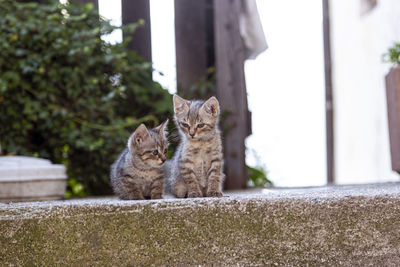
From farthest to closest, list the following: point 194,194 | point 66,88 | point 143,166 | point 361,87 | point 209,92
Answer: point 361,87
point 209,92
point 66,88
point 143,166
point 194,194

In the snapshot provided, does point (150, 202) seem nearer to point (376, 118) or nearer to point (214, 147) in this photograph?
point (214, 147)

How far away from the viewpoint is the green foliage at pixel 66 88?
13.5ft

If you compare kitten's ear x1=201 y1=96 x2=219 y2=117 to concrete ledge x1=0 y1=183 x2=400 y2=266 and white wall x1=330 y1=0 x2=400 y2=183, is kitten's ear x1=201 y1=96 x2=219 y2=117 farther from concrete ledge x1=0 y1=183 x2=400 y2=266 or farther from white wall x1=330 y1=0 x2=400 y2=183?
white wall x1=330 y1=0 x2=400 y2=183

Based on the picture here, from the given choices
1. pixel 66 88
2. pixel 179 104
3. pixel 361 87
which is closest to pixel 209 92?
pixel 66 88

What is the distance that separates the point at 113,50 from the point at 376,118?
466 cm

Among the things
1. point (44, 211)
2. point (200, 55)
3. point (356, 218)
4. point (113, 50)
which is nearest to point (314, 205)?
point (356, 218)

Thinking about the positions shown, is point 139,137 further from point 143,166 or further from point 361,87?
point 361,87

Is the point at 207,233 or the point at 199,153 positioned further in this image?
the point at 199,153

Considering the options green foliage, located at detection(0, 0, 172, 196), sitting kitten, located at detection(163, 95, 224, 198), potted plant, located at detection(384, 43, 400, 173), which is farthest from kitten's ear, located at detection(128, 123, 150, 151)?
potted plant, located at detection(384, 43, 400, 173)

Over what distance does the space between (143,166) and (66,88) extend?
199 cm

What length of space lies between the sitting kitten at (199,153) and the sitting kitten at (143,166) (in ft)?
0.35

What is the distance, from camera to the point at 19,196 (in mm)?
3303

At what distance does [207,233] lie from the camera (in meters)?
1.79

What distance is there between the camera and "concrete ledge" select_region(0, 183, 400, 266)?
177 centimetres
